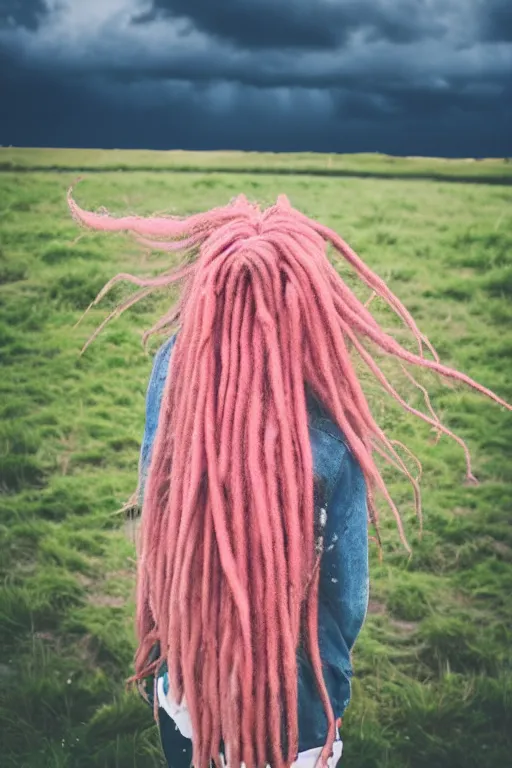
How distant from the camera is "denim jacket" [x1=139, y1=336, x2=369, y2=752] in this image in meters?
1.52

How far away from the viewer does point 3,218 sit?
302 inches

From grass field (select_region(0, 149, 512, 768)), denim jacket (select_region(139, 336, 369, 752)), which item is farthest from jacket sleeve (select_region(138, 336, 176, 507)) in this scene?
grass field (select_region(0, 149, 512, 768))

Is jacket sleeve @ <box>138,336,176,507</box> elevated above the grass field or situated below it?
above

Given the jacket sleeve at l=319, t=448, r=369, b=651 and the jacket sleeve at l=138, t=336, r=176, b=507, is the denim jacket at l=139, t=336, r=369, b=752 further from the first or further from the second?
the jacket sleeve at l=138, t=336, r=176, b=507

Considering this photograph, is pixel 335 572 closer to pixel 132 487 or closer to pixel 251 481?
pixel 251 481

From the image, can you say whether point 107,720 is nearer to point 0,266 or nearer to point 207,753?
point 207,753

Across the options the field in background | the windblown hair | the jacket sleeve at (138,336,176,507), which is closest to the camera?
the windblown hair

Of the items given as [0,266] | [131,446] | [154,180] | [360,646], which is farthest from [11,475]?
[154,180]

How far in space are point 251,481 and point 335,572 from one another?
292 mm

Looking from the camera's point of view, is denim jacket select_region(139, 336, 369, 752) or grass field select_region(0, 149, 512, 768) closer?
denim jacket select_region(139, 336, 369, 752)

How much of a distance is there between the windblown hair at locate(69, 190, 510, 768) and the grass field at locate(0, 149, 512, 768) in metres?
0.71

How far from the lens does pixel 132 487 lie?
4.31m

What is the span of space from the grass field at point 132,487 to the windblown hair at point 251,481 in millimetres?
707

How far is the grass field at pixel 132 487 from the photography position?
2.90 meters
